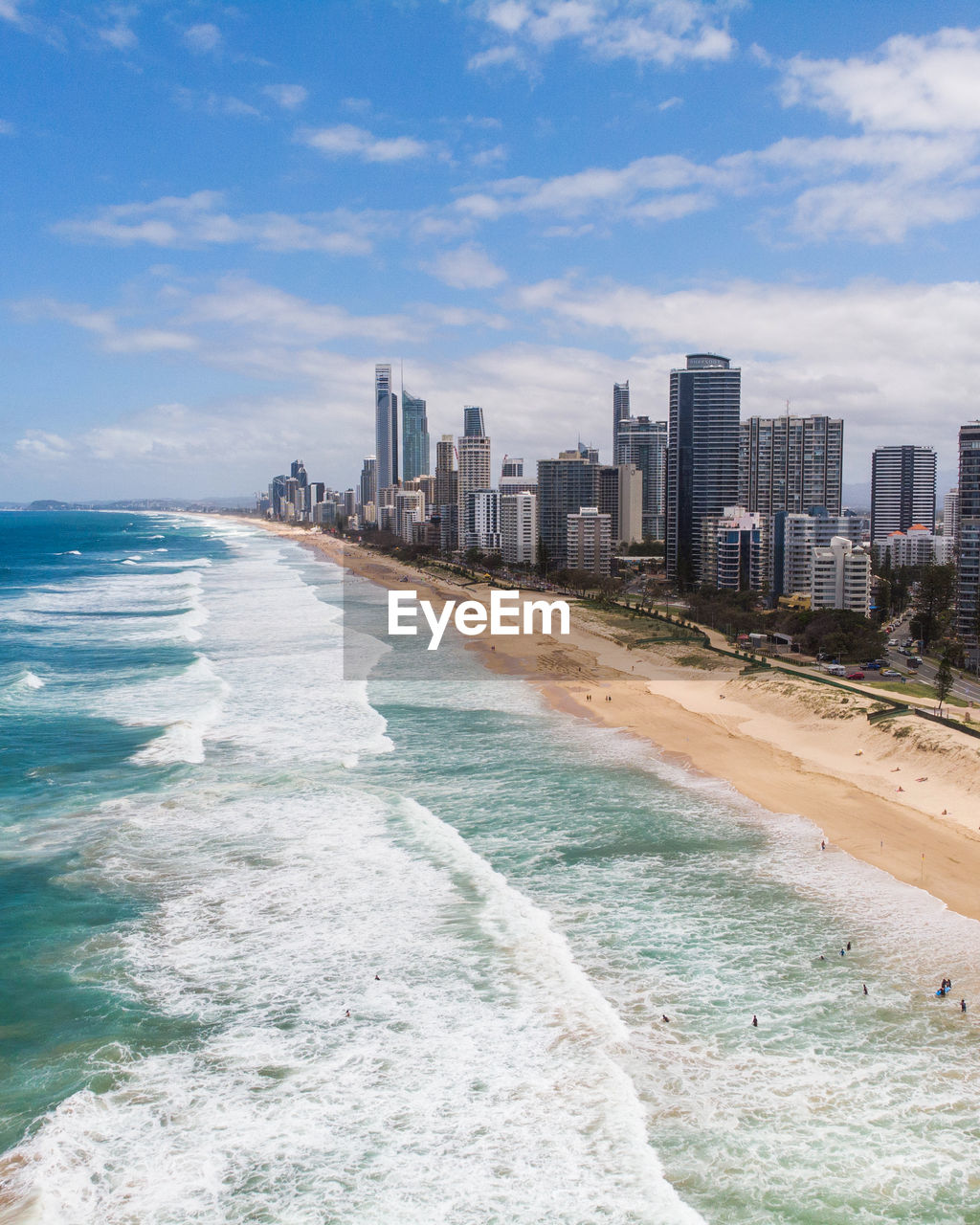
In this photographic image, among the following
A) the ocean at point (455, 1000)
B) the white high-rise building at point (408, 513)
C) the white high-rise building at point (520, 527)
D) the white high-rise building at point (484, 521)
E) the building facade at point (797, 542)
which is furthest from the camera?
the white high-rise building at point (408, 513)

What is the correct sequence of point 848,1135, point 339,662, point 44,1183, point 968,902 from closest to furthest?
point 44,1183 → point 848,1135 → point 968,902 → point 339,662

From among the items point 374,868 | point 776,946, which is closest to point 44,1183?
point 374,868

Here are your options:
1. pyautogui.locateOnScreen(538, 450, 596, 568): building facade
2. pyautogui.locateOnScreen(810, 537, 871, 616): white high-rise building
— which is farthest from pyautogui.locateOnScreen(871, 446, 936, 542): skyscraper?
pyautogui.locateOnScreen(810, 537, 871, 616): white high-rise building

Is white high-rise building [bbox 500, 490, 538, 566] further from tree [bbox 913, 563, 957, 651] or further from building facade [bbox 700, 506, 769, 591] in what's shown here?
tree [bbox 913, 563, 957, 651]

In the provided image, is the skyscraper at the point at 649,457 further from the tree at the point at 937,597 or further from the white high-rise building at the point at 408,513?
the tree at the point at 937,597

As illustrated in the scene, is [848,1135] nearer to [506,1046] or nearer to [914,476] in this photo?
[506,1046]

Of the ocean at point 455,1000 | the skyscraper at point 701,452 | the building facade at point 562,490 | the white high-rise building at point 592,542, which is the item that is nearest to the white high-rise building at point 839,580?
the skyscraper at point 701,452

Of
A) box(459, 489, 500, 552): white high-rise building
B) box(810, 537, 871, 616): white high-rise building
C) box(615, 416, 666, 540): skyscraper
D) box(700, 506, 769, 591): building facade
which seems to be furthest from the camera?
box(615, 416, 666, 540): skyscraper
